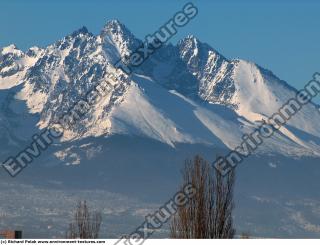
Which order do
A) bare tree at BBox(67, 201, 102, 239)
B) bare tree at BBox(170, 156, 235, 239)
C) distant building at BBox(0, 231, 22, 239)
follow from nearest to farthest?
distant building at BBox(0, 231, 22, 239)
bare tree at BBox(170, 156, 235, 239)
bare tree at BBox(67, 201, 102, 239)

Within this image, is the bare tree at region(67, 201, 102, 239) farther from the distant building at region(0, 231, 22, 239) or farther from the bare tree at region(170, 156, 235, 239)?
the distant building at region(0, 231, 22, 239)

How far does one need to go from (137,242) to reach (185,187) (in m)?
21.6

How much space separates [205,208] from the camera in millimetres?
41875

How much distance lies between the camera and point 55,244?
21.9 meters

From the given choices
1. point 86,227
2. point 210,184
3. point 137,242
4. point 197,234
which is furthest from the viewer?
point 86,227

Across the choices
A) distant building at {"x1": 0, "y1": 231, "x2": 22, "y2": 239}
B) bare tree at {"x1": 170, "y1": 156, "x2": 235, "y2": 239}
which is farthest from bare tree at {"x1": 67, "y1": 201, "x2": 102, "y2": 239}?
distant building at {"x1": 0, "y1": 231, "x2": 22, "y2": 239}

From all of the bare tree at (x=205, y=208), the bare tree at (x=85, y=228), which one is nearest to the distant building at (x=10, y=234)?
the bare tree at (x=205, y=208)

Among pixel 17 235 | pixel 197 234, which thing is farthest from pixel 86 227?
pixel 17 235

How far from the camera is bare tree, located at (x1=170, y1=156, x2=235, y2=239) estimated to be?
134ft

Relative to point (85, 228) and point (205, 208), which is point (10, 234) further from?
point (85, 228)

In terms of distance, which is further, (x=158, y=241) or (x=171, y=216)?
(x=171, y=216)

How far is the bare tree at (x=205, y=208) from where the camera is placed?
4081 centimetres

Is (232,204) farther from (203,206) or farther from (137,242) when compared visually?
(137,242)

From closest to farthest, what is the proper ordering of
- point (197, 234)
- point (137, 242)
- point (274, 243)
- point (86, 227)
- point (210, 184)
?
point (274, 243) < point (137, 242) < point (197, 234) < point (210, 184) < point (86, 227)
